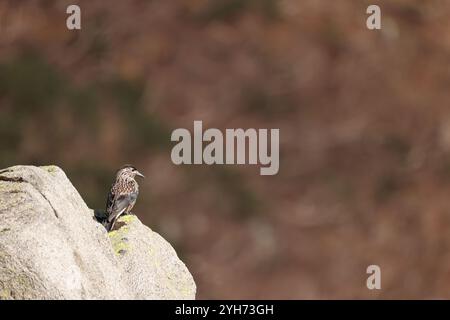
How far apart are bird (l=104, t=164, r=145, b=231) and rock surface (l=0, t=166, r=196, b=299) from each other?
3.21 ft

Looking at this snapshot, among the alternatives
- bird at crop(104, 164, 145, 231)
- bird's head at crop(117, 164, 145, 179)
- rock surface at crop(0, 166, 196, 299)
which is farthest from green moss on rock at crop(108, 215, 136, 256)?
bird's head at crop(117, 164, 145, 179)

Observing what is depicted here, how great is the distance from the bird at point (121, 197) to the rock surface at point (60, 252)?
3.21ft

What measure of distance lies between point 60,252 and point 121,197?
535 centimetres

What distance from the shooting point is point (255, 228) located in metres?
74.6

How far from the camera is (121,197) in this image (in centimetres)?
2306

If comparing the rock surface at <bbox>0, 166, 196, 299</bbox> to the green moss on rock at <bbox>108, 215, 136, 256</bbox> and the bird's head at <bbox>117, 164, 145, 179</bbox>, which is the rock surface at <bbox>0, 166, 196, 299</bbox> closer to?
the green moss on rock at <bbox>108, 215, 136, 256</bbox>

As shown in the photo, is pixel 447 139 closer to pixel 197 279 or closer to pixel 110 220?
pixel 197 279

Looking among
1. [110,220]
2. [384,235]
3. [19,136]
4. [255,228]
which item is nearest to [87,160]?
[19,136]

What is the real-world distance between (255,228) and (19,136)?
51.6 feet

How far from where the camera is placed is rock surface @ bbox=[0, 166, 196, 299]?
17562mm

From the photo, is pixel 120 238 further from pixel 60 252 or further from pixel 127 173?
pixel 127 173

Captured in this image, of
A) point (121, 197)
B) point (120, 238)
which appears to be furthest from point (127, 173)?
point (120, 238)
